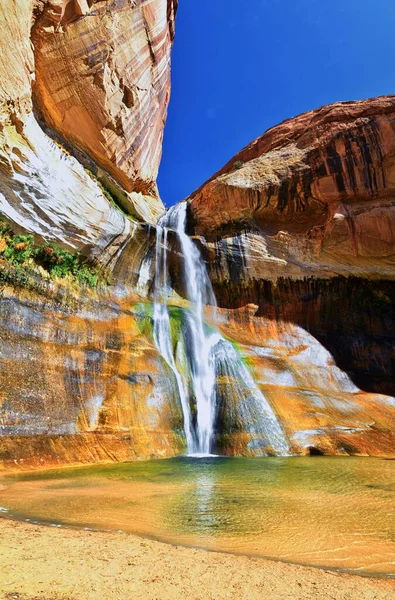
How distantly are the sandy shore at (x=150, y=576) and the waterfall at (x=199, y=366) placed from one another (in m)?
8.93

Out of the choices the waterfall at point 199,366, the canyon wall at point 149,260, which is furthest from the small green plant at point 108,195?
the waterfall at point 199,366

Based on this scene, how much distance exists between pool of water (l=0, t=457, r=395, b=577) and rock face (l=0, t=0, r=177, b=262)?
951 cm

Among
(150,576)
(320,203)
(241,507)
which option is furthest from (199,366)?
(320,203)

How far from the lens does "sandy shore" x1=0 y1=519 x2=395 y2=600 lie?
2656 mm

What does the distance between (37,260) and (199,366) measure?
279 inches

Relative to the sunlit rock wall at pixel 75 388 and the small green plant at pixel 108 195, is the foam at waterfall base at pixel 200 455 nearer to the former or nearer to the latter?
the sunlit rock wall at pixel 75 388

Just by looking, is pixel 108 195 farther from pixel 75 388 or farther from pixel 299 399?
pixel 299 399

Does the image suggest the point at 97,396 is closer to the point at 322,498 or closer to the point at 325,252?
the point at 322,498

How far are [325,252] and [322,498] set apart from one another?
1748 centimetres

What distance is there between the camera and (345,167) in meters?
21.2

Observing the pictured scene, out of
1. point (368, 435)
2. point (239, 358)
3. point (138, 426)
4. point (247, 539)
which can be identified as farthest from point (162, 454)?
point (247, 539)

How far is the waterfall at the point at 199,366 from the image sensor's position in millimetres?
12508

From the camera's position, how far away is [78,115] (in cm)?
1802

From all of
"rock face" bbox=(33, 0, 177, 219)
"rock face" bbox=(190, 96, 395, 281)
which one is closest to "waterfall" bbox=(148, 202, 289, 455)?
"rock face" bbox=(190, 96, 395, 281)
